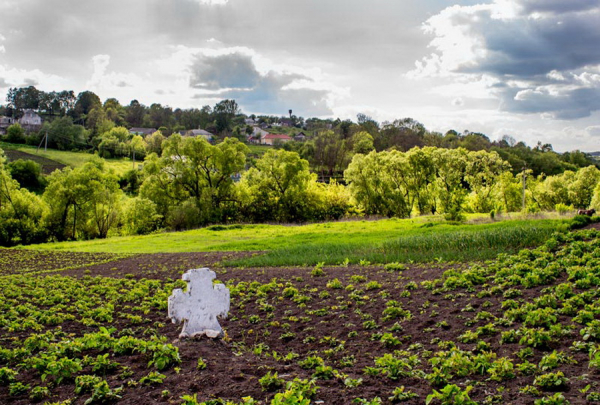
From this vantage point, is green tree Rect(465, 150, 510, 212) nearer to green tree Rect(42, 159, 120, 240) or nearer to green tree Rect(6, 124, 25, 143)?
green tree Rect(42, 159, 120, 240)

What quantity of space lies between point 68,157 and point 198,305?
345ft

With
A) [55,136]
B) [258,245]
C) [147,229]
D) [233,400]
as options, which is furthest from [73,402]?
[55,136]

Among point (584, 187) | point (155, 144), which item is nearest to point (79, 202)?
point (155, 144)

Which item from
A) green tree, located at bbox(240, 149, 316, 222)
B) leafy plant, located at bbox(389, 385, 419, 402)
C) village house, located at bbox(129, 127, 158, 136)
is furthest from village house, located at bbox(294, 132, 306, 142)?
leafy plant, located at bbox(389, 385, 419, 402)

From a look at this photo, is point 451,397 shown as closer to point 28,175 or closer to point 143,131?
point 28,175

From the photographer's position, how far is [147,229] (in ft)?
177

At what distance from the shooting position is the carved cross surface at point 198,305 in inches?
350

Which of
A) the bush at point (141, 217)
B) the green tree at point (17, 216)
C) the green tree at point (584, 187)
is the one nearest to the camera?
the green tree at point (17, 216)

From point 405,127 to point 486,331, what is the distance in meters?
139

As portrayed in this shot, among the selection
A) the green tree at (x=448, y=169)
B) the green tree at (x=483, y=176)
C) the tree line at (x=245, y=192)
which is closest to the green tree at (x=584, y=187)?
the tree line at (x=245, y=192)

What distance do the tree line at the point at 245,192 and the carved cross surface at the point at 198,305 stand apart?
148 ft

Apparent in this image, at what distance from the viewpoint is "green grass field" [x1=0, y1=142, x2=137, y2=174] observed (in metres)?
96.9

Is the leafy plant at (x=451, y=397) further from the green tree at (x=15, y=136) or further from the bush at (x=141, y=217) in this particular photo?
the green tree at (x=15, y=136)

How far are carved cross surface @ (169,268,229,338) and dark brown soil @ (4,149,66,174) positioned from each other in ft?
298
